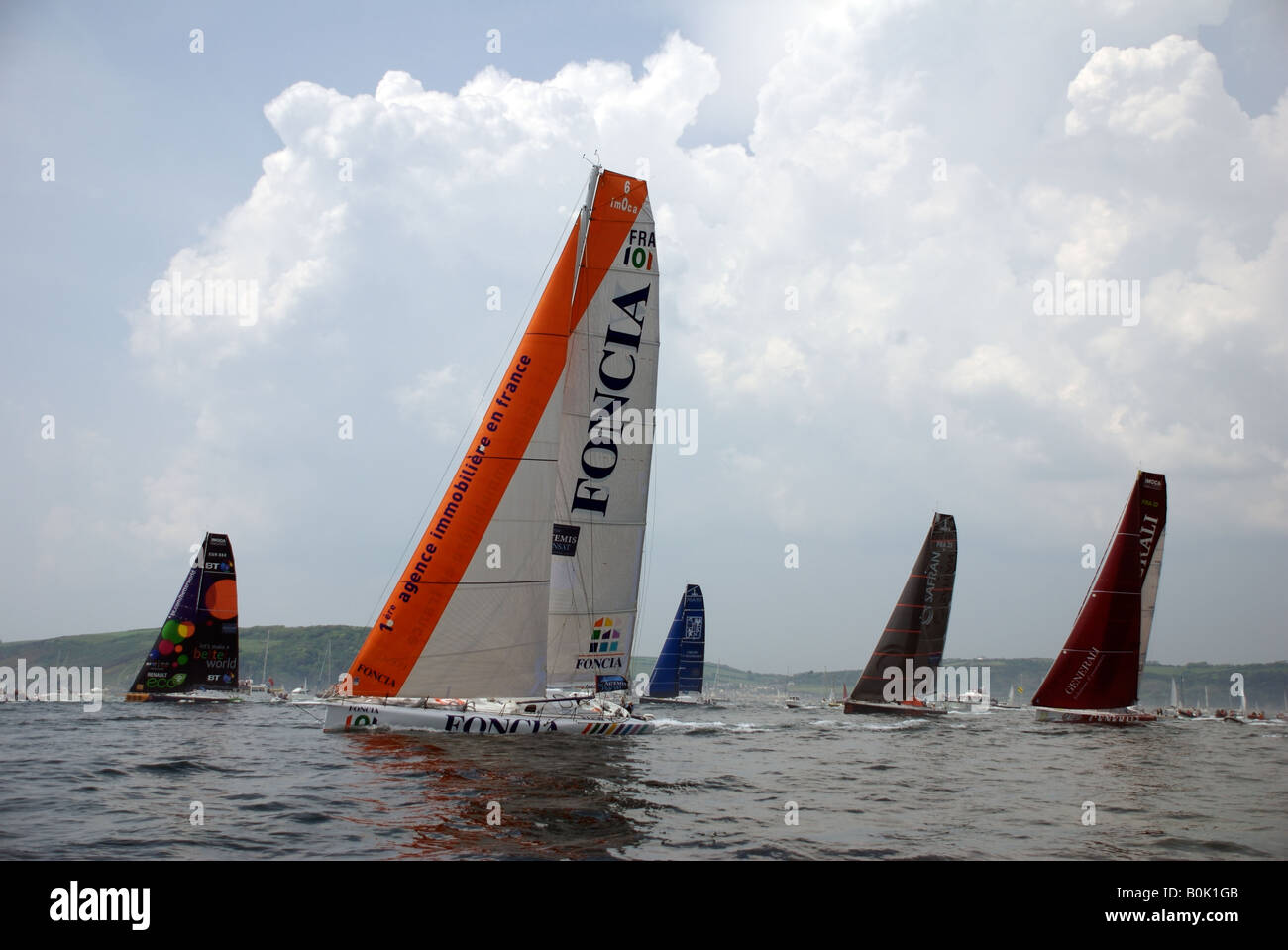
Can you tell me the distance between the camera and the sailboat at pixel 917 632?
4416 cm

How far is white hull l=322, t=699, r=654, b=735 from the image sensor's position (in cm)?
2114

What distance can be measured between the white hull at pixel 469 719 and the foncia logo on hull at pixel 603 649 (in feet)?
7.47

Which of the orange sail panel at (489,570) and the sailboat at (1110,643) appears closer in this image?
the orange sail panel at (489,570)

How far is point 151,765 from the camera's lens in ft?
55.9

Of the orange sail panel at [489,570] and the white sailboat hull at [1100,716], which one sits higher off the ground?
the orange sail panel at [489,570]

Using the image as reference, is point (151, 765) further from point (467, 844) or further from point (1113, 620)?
point (1113, 620)

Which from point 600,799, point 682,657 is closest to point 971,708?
point 682,657

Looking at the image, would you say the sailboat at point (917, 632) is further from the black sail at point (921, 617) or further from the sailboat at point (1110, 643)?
the sailboat at point (1110, 643)

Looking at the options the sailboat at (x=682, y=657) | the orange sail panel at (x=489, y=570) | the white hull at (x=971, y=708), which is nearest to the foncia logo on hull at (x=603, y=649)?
the orange sail panel at (x=489, y=570)

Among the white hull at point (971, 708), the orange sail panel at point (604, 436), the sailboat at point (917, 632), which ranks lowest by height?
the white hull at point (971, 708)

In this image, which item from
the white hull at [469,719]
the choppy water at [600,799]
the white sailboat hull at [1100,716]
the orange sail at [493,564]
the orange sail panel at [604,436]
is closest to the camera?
the choppy water at [600,799]

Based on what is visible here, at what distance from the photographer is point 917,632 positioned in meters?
44.2

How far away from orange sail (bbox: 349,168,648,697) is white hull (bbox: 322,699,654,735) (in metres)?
0.47
